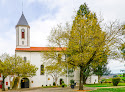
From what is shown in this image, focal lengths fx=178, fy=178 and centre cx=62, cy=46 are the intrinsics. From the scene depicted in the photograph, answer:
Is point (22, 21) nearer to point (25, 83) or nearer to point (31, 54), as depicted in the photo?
point (31, 54)

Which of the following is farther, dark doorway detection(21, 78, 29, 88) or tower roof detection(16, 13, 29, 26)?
tower roof detection(16, 13, 29, 26)

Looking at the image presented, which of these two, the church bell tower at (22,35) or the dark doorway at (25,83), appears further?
the church bell tower at (22,35)

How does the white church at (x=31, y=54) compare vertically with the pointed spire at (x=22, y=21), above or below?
below

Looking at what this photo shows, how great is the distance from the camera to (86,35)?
26172 millimetres

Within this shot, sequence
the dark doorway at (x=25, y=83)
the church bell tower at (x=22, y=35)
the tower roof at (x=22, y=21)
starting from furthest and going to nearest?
the tower roof at (x=22, y=21), the church bell tower at (x=22, y=35), the dark doorway at (x=25, y=83)

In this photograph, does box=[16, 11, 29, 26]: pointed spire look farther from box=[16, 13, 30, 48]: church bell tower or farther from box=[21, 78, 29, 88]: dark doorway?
box=[21, 78, 29, 88]: dark doorway

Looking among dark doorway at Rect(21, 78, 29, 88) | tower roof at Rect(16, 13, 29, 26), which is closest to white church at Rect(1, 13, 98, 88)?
tower roof at Rect(16, 13, 29, 26)

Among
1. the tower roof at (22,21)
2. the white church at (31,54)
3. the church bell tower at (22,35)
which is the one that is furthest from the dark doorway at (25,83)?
the tower roof at (22,21)

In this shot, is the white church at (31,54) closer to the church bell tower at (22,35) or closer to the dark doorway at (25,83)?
the church bell tower at (22,35)

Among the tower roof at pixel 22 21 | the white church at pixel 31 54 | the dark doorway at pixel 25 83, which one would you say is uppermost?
the tower roof at pixel 22 21

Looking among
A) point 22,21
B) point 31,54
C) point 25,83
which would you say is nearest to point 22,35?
point 22,21

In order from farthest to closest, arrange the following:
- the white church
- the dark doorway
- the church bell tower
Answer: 1. the church bell tower
2. the white church
3. the dark doorway

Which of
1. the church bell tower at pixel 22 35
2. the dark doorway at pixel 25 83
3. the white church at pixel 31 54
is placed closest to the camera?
the dark doorway at pixel 25 83

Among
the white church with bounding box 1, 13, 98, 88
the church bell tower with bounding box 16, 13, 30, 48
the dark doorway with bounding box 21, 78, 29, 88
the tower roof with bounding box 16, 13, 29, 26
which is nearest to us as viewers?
the dark doorway with bounding box 21, 78, 29, 88
